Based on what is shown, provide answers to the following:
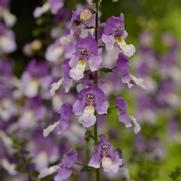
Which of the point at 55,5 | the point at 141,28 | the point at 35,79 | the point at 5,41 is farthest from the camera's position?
the point at 141,28

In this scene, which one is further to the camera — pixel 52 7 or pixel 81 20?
pixel 52 7

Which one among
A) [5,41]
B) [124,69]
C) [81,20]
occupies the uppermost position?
[5,41]

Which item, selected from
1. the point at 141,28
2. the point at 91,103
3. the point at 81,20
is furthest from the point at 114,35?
the point at 141,28

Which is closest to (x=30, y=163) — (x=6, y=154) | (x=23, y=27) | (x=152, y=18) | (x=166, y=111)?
(x=6, y=154)

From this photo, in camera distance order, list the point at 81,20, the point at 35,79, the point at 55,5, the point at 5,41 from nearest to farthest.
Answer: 1. the point at 81,20
2. the point at 55,5
3. the point at 35,79
4. the point at 5,41

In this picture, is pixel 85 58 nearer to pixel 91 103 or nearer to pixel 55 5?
pixel 91 103

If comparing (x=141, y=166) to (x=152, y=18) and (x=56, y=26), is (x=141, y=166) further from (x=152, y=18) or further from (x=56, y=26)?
(x=152, y=18)
